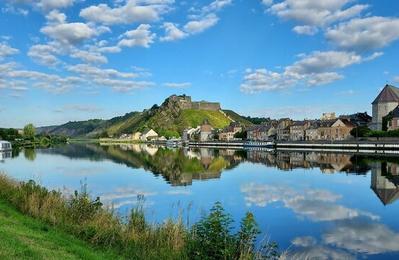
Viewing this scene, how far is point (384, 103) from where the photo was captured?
401 feet

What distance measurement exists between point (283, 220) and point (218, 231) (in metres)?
11.1

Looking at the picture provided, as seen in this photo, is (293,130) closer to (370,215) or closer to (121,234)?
(370,215)

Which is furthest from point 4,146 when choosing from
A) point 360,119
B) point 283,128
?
point 360,119

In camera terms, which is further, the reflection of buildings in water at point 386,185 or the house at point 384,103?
the house at point 384,103

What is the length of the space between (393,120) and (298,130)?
4586cm

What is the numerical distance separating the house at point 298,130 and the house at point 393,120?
1514 inches

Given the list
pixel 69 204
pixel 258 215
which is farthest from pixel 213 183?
pixel 69 204

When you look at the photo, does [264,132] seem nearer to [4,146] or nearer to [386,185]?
[4,146]

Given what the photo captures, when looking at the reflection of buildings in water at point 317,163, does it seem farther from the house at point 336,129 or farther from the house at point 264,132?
the house at point 264,132

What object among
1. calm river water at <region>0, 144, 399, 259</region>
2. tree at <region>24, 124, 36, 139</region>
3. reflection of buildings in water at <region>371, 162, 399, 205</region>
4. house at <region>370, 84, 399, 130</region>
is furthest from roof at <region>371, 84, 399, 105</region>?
tree at <region>24, 124, 36, 139</region>

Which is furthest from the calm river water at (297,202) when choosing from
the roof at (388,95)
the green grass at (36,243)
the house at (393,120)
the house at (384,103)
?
the roof at (388,95)

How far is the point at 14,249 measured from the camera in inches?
430

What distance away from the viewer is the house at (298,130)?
15416cm

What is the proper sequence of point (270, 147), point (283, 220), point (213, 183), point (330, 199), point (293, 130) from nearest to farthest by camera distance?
point (283, 220) < point (330, 199) < point (213, 183) < point (270, 147) < point (293, 130)
